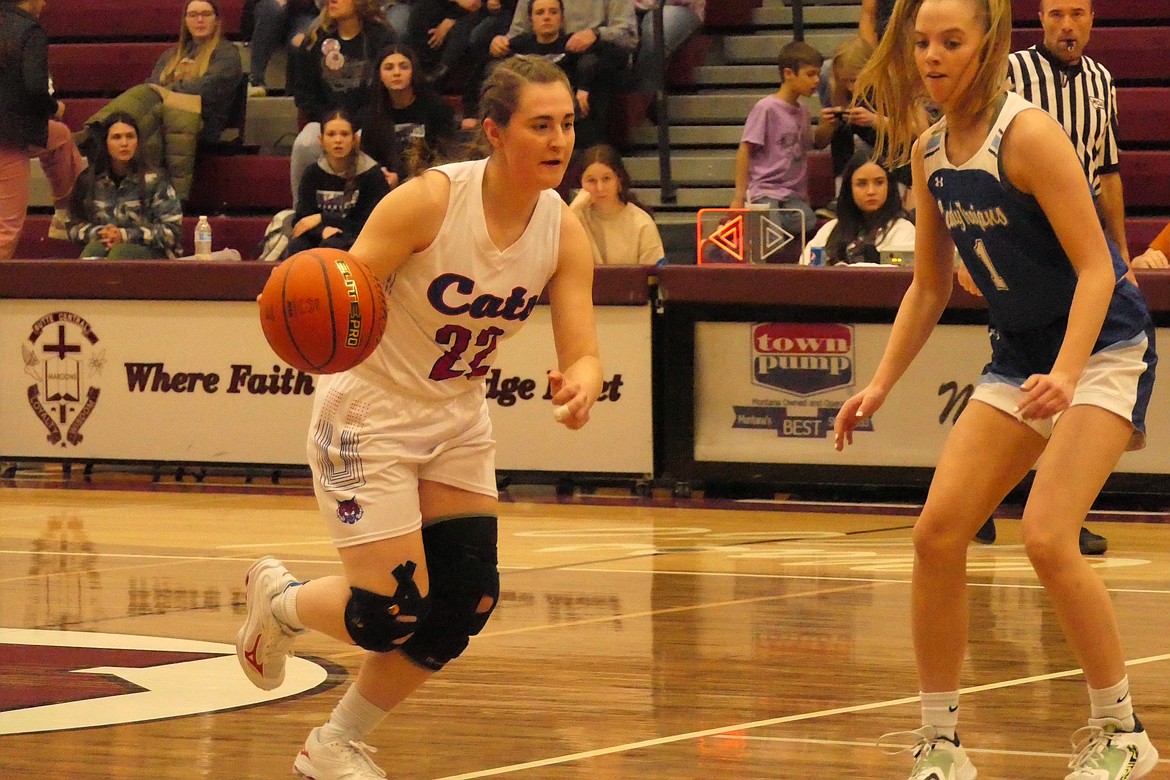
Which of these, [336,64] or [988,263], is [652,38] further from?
[988,263]

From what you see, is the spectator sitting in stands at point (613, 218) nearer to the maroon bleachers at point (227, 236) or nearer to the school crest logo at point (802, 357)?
the school crest logo at point (802, 357)

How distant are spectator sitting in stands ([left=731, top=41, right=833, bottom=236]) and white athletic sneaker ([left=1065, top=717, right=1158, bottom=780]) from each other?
6904 millimetres

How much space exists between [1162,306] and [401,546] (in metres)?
5.31

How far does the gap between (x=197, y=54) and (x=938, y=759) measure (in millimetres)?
9572

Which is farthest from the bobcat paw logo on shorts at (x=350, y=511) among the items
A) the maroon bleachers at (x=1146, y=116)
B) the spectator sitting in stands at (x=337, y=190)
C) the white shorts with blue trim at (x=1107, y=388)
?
the maroon bleachers at (x=1146, y=116)

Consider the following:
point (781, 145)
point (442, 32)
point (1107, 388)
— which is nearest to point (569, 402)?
point (1107, 388)

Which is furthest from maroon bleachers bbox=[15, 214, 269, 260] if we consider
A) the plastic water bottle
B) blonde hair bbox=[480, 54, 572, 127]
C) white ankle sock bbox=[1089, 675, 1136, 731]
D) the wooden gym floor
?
white ankle sock bbox=[1089, 675, 1136, 731]

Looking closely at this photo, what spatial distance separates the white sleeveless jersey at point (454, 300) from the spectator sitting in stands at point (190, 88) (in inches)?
330

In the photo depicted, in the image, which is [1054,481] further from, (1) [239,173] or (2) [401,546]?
(1) [239,173]

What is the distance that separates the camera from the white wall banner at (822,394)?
8.62 metres

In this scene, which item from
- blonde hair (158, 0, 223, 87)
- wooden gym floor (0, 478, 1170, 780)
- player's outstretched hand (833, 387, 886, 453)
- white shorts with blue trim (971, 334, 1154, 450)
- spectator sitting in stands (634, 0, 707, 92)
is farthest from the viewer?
blonde hair (158, 0, 223, 87)

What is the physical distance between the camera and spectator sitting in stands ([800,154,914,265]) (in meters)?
9.30

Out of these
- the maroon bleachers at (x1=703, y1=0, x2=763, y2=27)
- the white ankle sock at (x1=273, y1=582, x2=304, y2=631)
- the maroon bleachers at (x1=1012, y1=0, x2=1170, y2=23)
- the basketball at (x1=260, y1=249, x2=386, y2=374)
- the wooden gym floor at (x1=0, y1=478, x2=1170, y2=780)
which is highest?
the maroon bleachers at (x1=703, y1=0, x2=763, y2=27)

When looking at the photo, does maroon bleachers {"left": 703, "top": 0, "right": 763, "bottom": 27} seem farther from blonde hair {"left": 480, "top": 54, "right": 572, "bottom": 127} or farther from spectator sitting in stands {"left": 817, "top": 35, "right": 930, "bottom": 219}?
blonde hair {"left": 480, "top": 54, "right": 572, "bottom": 127}
